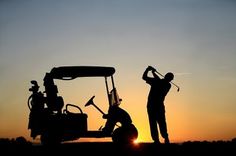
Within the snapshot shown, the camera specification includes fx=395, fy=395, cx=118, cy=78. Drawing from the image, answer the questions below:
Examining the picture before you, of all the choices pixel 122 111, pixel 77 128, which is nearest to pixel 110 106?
pixel 122 111

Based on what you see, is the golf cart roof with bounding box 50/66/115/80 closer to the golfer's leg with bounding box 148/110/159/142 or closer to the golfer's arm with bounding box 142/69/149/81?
the golfer's arm with bounding box 142/69/149/81

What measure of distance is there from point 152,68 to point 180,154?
15.9 ft

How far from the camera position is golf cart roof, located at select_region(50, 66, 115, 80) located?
13.8m

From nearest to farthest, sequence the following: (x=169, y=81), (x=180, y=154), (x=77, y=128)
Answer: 1. (x=180, y=154)
2. (x=169, y=81)
3. (x=77, y=128)

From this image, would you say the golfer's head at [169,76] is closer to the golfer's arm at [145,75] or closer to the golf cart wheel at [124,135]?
the golfer's arm at [145,75]

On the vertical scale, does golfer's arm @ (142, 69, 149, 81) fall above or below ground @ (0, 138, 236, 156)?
above

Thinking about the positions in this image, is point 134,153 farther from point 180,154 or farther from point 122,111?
point 122,111

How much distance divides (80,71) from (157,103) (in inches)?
121

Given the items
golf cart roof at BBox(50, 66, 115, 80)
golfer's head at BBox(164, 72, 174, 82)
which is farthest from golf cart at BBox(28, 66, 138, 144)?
golfer's head at BBox(164, 72, 174, 82)

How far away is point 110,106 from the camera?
14359 millimetres

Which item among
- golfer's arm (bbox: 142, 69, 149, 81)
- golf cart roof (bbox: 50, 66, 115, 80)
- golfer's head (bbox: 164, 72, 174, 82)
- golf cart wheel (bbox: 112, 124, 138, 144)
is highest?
golf cart roof (bbox: 50, 66, 115, 80)

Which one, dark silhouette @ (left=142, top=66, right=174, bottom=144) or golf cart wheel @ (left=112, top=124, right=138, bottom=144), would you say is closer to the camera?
dark silhouette @ (left=142, top=66, right=174, bottom=144)

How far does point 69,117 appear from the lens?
45.3ft

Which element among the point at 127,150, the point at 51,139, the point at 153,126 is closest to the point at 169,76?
the point at 153,126
